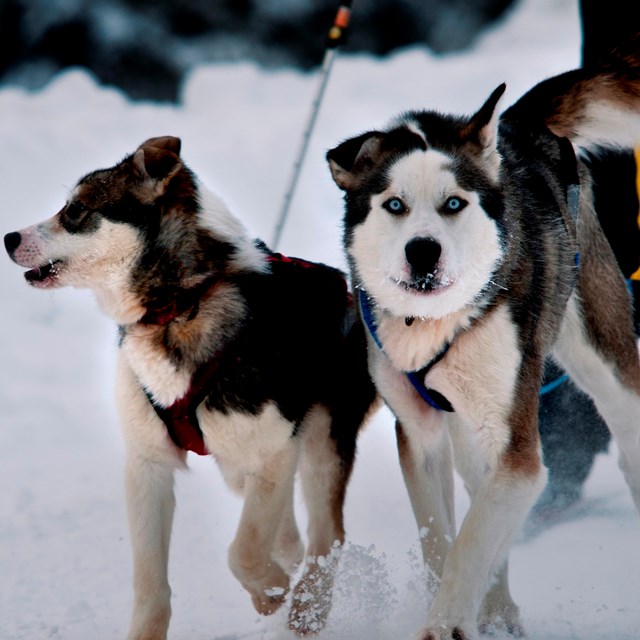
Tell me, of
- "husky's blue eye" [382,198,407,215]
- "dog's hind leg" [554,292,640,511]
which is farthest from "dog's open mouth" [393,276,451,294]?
"dog's hind leg" [554,292,640,511]

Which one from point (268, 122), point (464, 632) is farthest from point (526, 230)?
point (268, 122)

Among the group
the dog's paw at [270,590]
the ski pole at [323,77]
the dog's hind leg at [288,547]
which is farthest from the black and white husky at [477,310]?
the ski pole at [323,77]

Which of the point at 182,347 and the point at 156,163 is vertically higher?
the point at 156,163

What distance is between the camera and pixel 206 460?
5.79 metres

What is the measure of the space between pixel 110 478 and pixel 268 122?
22.6 feet

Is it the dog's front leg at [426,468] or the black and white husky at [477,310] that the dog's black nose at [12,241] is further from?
the dog's front leg at [426,468]

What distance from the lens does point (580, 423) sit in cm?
485

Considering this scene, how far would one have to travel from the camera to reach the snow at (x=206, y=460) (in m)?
3.45

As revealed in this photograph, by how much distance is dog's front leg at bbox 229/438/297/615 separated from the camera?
10.1 feet

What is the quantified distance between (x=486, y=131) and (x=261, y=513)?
1.34 meters

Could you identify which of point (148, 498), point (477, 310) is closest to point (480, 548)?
point (477, 310)

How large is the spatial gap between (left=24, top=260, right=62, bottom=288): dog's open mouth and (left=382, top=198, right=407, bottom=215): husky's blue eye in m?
1.05

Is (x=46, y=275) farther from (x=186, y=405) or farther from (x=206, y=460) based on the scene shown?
(x=206, y=460)

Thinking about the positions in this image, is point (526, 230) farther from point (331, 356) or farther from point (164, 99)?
point (164, 99)
